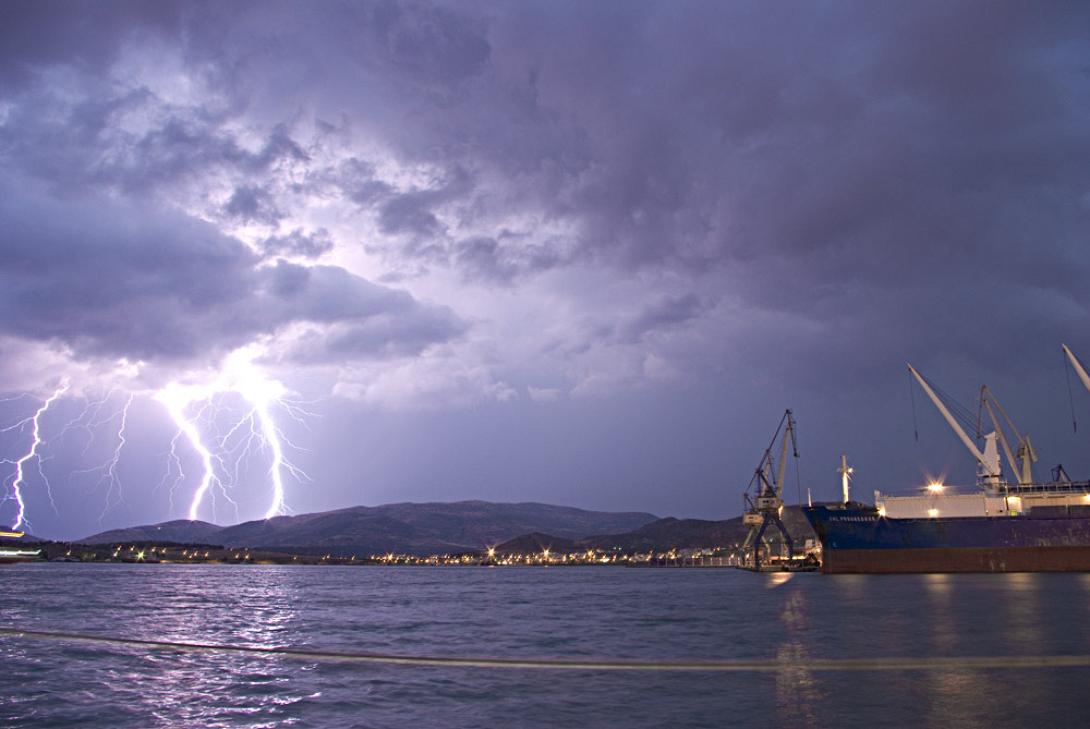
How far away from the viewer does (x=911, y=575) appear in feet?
437

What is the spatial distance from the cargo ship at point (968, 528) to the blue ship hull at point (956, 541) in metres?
0.13

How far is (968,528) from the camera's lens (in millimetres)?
120438

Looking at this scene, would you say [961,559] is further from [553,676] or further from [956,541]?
[553,676]

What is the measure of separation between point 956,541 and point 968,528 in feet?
9.70

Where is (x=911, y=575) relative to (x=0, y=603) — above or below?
below

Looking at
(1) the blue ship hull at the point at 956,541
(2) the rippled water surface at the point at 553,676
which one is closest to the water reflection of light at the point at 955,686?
(2) the rippled water surface at the point at 553,676

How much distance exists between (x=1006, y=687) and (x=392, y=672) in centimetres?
2147

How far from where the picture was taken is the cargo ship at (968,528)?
11756cm

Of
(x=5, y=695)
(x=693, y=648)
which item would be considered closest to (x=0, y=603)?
(x=5, y=695)

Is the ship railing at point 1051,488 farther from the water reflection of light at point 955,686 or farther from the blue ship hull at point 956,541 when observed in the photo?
the water reflection of light at point 955,686

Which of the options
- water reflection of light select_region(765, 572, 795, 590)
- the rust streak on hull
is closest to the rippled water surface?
the rust streak on hull

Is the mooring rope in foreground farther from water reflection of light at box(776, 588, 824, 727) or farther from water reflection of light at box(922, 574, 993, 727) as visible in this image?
water reflection of light at box(922, 574, 993, 727)

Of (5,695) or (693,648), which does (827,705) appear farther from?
(5,695)

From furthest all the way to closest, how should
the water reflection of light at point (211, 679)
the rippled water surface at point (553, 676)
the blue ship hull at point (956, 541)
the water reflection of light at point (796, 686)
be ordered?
the blue ship hull at point (956, 541) < the water reflection of light at point (211, 679) < the rippled water surface at point (553, 676) < the water reflection of light at point (796, 686)
